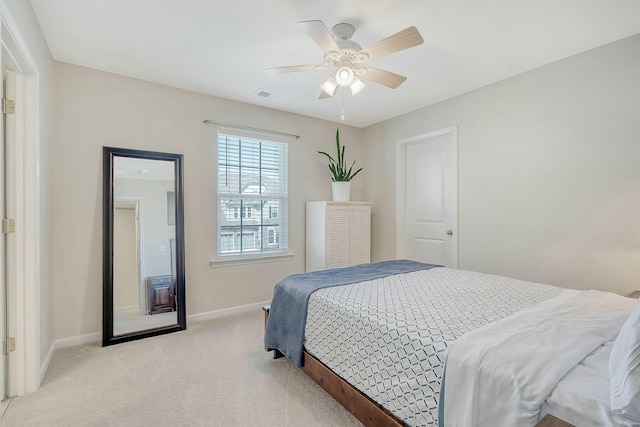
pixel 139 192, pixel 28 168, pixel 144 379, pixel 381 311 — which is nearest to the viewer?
pixel 381 311

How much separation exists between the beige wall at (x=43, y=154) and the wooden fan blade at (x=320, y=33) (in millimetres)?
1551

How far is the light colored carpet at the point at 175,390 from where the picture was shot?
1773 millimetres

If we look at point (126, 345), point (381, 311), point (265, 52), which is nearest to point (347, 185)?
point (265, 52)

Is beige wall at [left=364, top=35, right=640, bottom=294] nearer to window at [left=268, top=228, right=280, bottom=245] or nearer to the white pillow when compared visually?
the white pillow

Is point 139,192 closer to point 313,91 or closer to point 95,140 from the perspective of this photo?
point 95,140

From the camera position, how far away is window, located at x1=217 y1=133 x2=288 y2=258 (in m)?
3.60

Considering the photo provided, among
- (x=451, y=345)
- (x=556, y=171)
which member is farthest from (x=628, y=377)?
(x=556, y=171)

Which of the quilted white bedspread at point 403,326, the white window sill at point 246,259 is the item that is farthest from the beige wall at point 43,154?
the quilted white bedspread at point 403,326

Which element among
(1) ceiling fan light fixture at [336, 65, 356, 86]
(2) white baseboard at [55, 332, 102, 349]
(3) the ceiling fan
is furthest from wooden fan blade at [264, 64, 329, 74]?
(2) white baseboard at [55, 332, 102, 349]

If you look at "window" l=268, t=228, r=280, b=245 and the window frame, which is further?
"window" l=268, t=228, r=280, b=245

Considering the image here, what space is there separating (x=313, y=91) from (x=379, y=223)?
2052 millimetres

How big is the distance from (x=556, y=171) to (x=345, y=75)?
2059 mm

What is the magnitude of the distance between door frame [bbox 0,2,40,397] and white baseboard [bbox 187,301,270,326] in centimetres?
137

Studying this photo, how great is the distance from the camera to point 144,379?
218 cm
